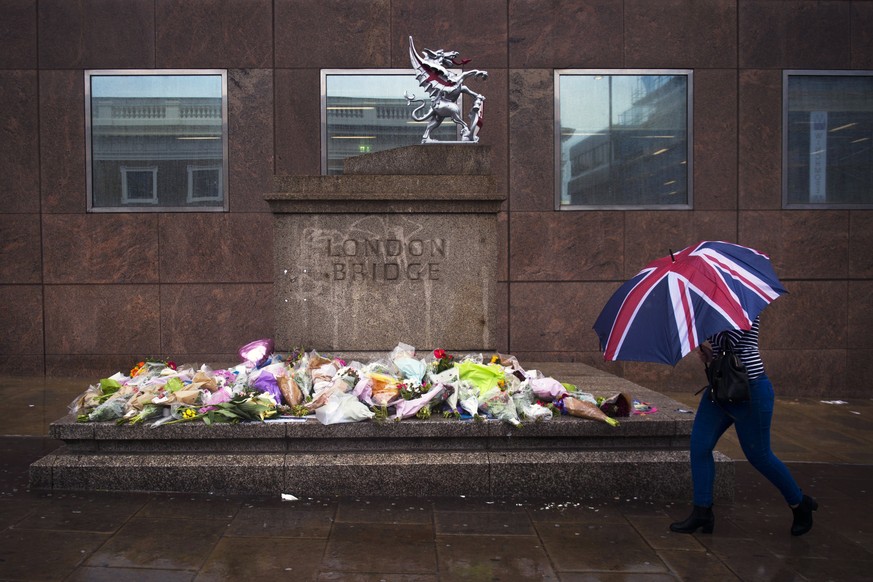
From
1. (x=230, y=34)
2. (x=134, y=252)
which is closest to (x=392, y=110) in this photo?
(x=230, y=34)

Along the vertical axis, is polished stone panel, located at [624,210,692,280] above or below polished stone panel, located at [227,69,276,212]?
below

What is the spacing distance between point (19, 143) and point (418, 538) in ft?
30.5

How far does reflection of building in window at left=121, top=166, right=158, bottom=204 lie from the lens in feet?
37.3

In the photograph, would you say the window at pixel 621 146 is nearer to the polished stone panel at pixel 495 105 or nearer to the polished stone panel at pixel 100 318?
the polished stone panel at pixel 495 105

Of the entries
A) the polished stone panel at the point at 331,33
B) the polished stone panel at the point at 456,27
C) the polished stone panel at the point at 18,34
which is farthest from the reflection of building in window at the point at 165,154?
the polished stone panel at the point at 456,27

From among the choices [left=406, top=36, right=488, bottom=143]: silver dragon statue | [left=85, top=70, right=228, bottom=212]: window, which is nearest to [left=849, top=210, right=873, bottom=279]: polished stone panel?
[left=406, top=36, right=488, bottom=143]: silver dragon statue

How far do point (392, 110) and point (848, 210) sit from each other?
6.72 meters

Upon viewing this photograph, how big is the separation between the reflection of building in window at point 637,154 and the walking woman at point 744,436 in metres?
6.78

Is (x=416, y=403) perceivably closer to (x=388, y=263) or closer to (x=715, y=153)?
(x=388, y=263)

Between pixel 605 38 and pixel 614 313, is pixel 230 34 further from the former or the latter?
pixel 614 313

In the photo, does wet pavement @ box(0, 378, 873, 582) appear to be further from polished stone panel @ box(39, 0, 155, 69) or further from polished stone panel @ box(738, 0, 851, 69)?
polished stone panel @ box(738, 0, 851, 69)

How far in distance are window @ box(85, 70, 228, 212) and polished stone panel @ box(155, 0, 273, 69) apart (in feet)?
1.05

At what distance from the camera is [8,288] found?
440 inches

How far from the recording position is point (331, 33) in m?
11.1
